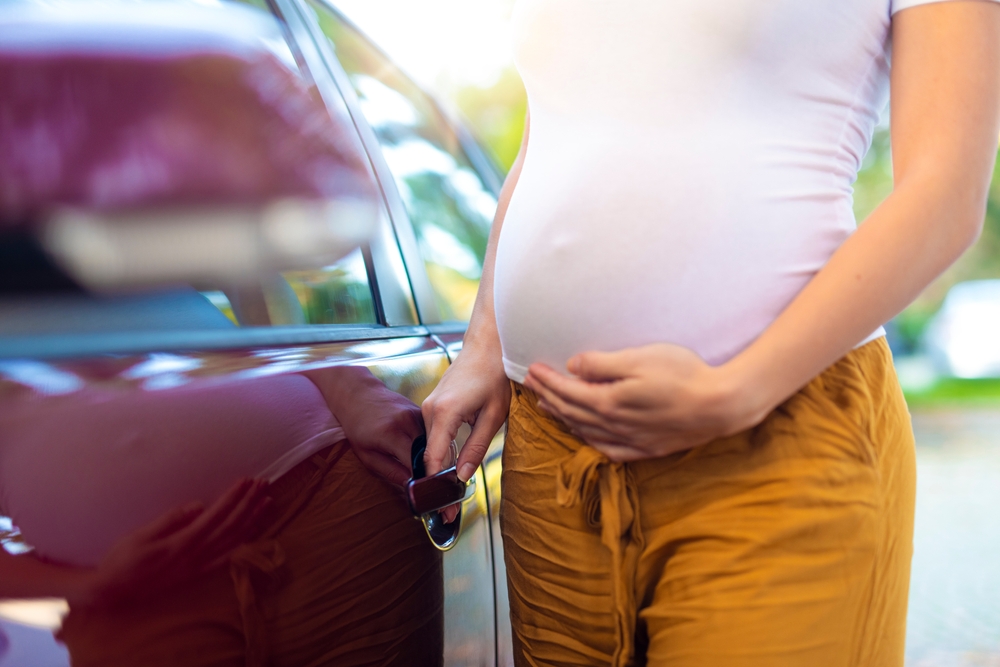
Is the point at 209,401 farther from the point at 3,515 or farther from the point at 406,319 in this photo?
the point at 406,319

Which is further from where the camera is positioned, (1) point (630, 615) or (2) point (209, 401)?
(1) point (630, 615)

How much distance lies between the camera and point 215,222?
41.6 inches

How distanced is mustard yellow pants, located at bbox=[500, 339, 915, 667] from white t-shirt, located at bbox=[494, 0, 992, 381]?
0.39ft

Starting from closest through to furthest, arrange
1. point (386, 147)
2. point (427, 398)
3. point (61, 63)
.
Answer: point (61, 63), point (427, 398), point (386, 147)

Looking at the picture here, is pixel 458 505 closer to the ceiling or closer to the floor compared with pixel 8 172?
closer to the floor

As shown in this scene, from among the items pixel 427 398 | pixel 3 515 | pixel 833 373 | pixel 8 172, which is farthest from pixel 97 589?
pixel 833 373

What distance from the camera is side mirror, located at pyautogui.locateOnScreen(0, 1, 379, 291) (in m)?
0.93

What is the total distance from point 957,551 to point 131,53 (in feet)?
14.7

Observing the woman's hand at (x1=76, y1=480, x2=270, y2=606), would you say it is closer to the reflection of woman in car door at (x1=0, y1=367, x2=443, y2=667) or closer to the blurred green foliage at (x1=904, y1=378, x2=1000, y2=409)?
the reflection of woman in car door at (x1=0, y1=367, x2=443, y2=667)

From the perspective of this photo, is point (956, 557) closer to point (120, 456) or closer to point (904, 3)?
point (904, 3)

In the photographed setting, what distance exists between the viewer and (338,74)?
1.68 m

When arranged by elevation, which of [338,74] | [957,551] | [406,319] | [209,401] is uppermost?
[338,74]

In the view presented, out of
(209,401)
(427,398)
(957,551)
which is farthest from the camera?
(957,551)

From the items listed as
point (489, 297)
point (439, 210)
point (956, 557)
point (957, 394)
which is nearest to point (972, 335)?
point (957, 394)
